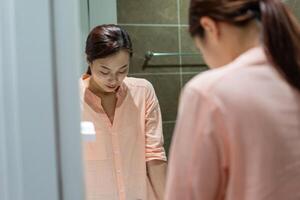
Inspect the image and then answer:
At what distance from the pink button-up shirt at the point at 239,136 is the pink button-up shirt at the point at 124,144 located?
848 mm

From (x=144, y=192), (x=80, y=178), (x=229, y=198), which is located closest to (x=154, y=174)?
(x=144, y=192)

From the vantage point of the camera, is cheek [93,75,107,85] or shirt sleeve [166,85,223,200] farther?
cheek [93,75,107,85]

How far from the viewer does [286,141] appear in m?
0.67

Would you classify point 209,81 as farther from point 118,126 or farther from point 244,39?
point 118,126

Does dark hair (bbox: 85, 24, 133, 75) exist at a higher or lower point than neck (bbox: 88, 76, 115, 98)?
higher

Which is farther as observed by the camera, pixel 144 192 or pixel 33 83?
pixel 144 192

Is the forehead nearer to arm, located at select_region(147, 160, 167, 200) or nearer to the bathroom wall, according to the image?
arm, located at select_region(147, 160, 167, 200)

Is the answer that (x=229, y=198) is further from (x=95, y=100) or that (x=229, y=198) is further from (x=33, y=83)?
(x=95, y=100)

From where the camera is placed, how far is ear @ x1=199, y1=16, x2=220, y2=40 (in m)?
0.72

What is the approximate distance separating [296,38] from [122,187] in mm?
989

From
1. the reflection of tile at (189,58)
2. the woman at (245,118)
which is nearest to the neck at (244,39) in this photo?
the woman at (245,118)

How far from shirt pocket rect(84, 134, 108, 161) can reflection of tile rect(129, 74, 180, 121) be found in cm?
66

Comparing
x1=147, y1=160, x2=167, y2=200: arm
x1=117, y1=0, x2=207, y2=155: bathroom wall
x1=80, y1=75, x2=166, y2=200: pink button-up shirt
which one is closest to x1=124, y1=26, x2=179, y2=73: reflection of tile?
x1=117, y1=0, x2=207, y2=155: bathroom wall

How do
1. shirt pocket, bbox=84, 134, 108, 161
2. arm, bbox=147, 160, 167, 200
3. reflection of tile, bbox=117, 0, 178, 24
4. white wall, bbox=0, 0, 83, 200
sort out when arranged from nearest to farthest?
white wall, bbox=0, 0, 83, 200 → shirt pocket, bbox=84, 134, 108, 161 → arm, bbox=147, 160, 167, 200 → reflection of tile, bbox=117, 0, 178, 24
